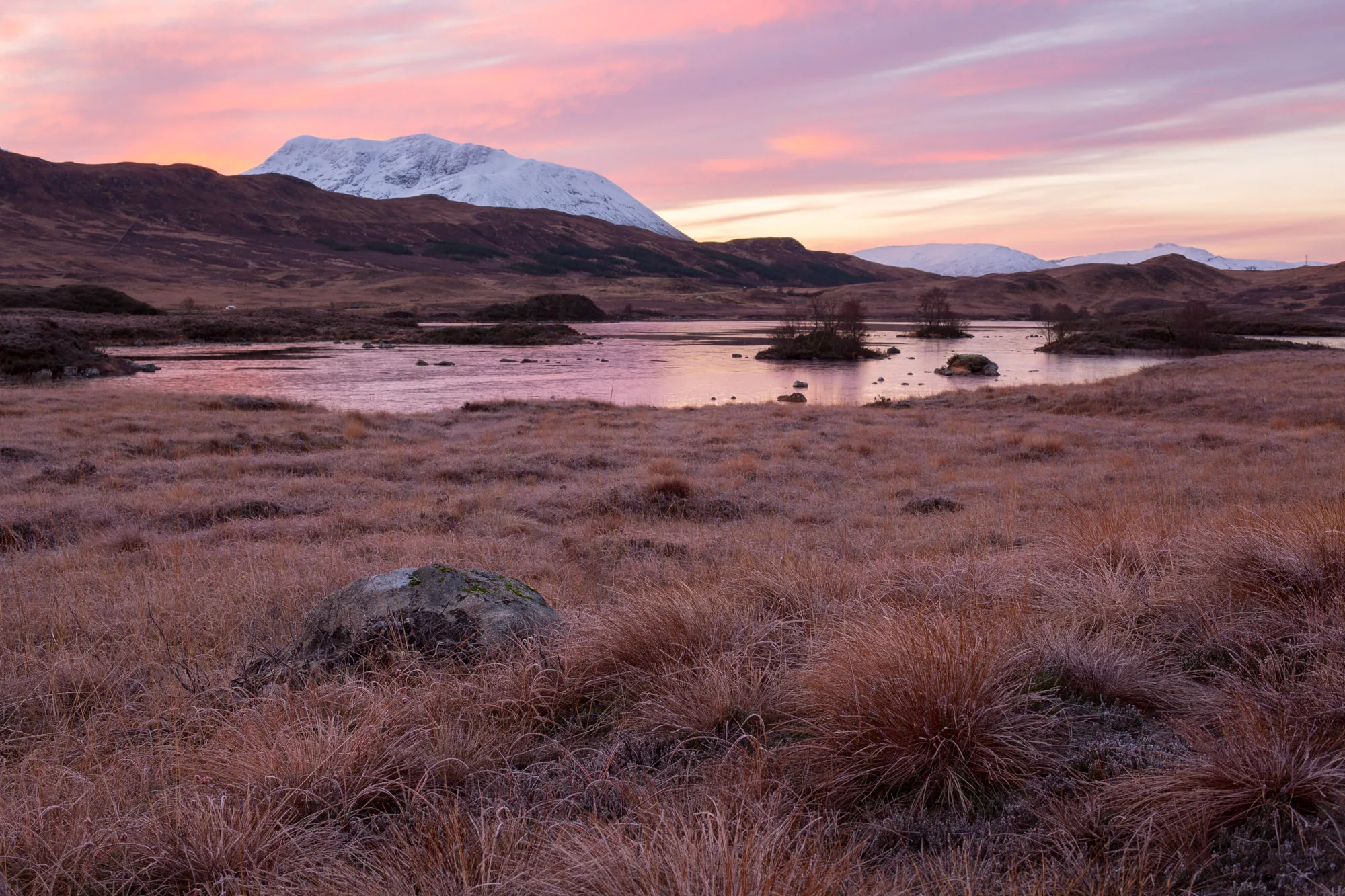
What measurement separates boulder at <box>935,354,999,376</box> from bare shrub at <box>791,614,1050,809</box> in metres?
44.9

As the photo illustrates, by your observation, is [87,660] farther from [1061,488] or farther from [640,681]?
[1061,488]

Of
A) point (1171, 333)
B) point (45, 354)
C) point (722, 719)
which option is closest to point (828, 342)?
point (1171, 333)

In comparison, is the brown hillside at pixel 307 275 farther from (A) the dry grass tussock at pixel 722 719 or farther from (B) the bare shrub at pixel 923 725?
(B) the bare shrub at pixel 923 725

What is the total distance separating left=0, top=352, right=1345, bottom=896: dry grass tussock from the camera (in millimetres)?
2314

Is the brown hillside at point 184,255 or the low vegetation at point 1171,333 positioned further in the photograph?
the brown hillside at point 184,255

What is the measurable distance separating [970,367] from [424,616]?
148 ft

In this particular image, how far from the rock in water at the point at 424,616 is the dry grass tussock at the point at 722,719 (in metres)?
0.20

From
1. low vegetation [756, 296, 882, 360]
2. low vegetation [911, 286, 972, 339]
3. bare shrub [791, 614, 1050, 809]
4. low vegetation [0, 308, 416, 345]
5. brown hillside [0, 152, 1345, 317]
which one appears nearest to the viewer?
bare shrub [791, 614, 1050, 809]

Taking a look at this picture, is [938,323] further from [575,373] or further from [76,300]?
[76,300]

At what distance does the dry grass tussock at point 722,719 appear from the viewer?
91.1 inches

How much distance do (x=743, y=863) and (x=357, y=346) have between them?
2626 inches

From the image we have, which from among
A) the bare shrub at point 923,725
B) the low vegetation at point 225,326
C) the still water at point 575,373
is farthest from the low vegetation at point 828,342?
the bare shrub at point 923,725

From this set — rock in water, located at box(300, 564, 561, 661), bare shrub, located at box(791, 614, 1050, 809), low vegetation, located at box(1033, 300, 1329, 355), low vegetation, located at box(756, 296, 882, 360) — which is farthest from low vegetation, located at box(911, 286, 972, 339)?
bare shrub, located at box(791, 614, 1050, 809)

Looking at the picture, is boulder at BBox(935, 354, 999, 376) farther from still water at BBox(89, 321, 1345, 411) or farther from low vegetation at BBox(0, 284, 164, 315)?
low vegetation at BBox(0, 284, 164, 315)
